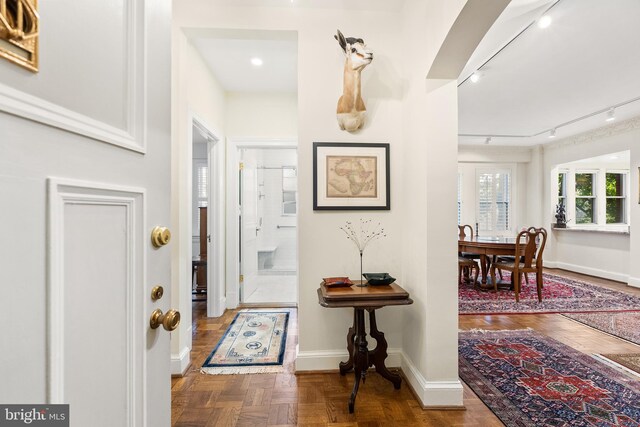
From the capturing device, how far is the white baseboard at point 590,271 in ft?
16.6

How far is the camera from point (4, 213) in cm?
45

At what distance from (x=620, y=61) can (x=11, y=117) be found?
466 cm

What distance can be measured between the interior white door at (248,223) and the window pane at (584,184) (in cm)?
695

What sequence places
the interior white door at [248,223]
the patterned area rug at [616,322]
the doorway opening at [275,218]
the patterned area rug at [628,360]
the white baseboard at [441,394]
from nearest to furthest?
1. the white baseboard at [441,394]
2. the patterned area rug at [628,360]
3. the patterned area rug at [616,322]
4. the interior white door at [248,223]
5. the doorway opening at [275,218]

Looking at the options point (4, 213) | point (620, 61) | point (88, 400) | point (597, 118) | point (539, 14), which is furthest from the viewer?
point (597, 118)

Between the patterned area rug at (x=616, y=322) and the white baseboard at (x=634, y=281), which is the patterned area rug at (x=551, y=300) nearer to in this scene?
the patterned area rug at (x=616, y=322)

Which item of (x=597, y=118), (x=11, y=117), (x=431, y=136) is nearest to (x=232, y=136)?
(x=431, y=136)

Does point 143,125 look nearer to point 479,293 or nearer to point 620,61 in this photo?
point 620,61

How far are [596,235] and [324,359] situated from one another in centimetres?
617

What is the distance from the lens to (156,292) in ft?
2.60

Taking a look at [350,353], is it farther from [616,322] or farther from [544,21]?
[616,322]

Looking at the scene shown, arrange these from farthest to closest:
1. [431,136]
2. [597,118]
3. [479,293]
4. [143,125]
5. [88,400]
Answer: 1. [597,118]
2. [479,293]
3. [431,136]
4. [143,125]
5. [88,400]

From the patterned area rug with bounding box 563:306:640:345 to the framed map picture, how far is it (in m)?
2.84

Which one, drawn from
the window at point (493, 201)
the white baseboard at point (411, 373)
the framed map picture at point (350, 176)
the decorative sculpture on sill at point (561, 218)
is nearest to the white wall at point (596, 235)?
the decorative sculpture on sill at point (561, 218)
